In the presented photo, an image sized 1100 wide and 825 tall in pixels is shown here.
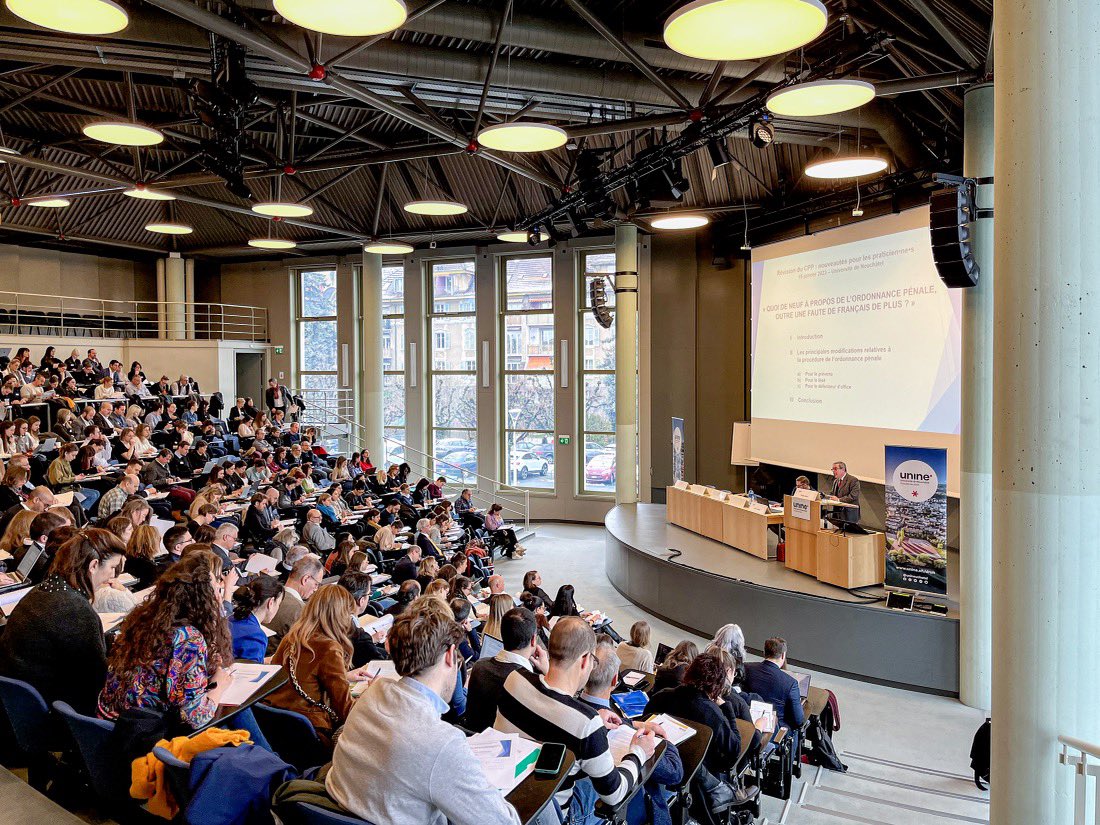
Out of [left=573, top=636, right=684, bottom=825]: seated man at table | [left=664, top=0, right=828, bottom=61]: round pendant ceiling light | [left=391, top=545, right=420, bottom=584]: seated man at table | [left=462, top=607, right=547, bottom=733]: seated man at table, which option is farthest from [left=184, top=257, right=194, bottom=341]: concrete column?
[left=573, top=636, right=684, bottom=825]: seated man at table

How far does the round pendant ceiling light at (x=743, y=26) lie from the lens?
495 cm

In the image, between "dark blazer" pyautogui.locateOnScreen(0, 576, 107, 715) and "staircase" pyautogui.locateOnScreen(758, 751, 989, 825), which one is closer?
"dark blazer" pyautogui.locateOnScreen(0, 576, 107, 715)

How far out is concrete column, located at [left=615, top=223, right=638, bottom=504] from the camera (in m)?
15.4

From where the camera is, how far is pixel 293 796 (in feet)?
7.89

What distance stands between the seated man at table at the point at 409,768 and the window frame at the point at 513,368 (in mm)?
15071

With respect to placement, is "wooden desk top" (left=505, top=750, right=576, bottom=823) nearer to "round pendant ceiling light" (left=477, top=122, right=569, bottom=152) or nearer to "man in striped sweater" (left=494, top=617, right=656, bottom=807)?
"man in striped sweater" (left=494, top=617, right=656, bottom=807)

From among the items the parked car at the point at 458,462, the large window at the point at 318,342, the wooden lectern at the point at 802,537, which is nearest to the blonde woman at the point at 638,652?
the wooden lectern at the point at 802,537

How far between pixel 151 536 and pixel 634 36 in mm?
6771

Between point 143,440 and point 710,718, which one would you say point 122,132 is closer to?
point 143,440

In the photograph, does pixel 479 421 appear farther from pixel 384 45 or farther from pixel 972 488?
pixel 972 488

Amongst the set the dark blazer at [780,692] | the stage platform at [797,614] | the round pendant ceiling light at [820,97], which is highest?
the round pendant ceiling light at [820,97]

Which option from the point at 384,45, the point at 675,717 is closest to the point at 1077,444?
the point at 675,717

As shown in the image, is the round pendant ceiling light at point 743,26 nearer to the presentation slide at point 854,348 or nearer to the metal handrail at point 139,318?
the presentation slide at point 854,348

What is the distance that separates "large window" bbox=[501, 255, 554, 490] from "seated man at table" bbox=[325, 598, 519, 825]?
15335mm
